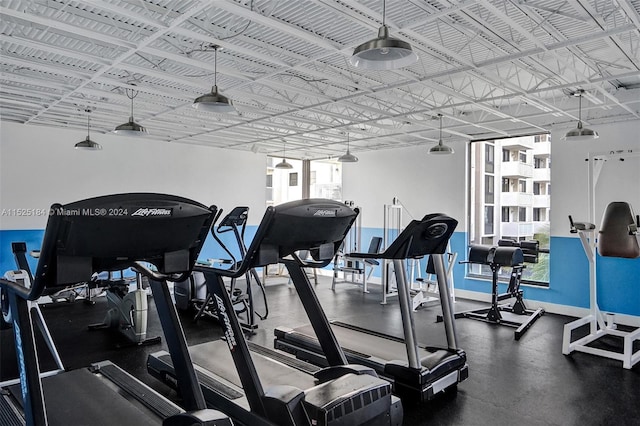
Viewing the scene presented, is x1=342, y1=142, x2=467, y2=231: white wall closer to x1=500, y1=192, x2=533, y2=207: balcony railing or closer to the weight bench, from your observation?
x1=500, y1=192, x2=533, y2=207: balcony railing

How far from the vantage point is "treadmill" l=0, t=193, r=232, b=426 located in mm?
1703

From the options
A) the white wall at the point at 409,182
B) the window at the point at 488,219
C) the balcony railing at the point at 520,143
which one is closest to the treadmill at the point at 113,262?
the white wall at the point at 409,182

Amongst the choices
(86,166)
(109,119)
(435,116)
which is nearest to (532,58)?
(435,116)

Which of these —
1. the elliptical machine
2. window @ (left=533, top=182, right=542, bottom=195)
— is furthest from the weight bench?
the elliptical machine

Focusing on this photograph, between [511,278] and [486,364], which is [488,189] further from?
[486,364]

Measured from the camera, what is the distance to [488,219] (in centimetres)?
959

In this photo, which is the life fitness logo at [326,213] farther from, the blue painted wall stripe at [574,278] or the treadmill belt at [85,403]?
the blue painted wall stripe at [574,278]

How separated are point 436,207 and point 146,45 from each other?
22.3ft

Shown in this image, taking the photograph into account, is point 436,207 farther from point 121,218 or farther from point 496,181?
point 121,218

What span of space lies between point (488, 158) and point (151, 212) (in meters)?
8.83

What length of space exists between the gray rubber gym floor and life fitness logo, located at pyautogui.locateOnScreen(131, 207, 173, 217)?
2.53 meters

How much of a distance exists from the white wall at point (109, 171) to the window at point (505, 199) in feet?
17.6

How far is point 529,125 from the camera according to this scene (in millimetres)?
7738

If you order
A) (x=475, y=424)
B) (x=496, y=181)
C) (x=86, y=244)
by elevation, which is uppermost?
(x=496, y=181)
